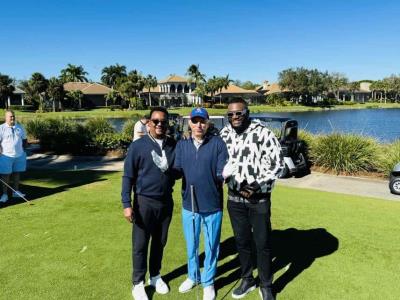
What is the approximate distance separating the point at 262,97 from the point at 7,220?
10858 centimetres

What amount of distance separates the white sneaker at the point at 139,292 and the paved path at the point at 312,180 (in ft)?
23.6

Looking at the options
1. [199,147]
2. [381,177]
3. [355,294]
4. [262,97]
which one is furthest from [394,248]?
[262,97]

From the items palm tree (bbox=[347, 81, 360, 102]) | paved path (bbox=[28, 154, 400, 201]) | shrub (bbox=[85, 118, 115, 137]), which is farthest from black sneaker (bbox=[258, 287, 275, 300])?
palm tree (bbox=[347, 81, 360, 102])

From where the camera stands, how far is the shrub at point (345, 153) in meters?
12.7

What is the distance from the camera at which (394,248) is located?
18.6 feet

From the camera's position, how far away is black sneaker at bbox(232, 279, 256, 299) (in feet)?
14.2

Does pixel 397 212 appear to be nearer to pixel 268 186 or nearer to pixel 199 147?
pixel 268 186

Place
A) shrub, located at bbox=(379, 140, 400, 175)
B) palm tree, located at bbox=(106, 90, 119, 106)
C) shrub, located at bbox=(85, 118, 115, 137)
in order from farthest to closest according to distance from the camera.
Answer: palm tree, located at bbox=(106, 90, 119, 106) < shrub, located at bbox=(85, 118, 115, 137) < shrub, located at bbox=(379, 140, 400, 175)

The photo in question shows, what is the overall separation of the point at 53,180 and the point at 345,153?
8638mm

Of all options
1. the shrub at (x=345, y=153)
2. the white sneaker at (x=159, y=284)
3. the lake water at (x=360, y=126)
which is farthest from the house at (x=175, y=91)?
the white sneaker at (x=159, y=284)

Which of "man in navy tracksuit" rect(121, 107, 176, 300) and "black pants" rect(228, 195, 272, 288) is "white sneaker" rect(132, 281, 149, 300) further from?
"black pants" rect(228, 195, 272, 288)

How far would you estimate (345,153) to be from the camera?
13.0 meters

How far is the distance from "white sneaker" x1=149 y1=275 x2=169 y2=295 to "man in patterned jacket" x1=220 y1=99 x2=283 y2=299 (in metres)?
1.01

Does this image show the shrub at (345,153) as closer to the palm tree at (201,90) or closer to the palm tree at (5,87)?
the palm tree at (5,87)
